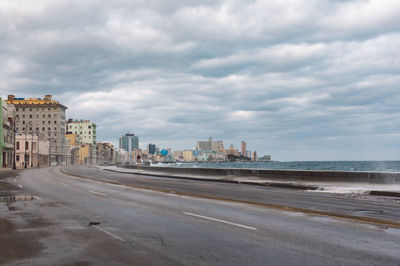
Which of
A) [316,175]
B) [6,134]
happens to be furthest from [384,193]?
[6,134]

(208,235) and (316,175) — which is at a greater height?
(316,175)

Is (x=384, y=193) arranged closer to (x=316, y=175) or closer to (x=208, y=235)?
(x=316, y=175)

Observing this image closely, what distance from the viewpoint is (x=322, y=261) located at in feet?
21.5

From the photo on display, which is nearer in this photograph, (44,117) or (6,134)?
(6,134)

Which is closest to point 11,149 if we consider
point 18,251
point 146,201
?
point 146,201

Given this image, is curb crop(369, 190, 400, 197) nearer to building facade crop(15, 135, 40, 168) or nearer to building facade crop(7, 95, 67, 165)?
building facade crop(15, 135, 40, 168)

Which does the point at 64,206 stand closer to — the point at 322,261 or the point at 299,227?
the point at 299,227

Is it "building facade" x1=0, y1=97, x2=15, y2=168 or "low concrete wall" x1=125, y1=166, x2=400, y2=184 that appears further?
"building facade" x1=0, y1=97, x2=15, y2=168

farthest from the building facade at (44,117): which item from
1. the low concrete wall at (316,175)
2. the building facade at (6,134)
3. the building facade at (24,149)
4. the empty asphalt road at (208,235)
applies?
the empty asphalt road at (208,235)

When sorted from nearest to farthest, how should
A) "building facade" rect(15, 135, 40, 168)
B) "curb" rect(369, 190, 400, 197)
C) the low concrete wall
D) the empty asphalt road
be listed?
the empty asphalt road → "curb" rect(369, 190, 400, 197) → the low concrete wall → "building facade" rect(15, 135, 40, 168)

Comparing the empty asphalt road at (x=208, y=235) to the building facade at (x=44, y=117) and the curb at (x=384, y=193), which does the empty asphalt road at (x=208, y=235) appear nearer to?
→ the curb at (x=384, y=193)

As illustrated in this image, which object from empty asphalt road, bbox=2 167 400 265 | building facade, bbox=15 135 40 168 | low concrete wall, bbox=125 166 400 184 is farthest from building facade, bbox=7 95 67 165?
empty asphalt road, bbox=2 167 400 265

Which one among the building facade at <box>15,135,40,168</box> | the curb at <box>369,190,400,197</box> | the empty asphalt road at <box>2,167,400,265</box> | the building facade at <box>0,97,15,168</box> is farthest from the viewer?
the building facade at <box>15,135,40,168</box>

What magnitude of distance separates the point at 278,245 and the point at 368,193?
47.6 feet
